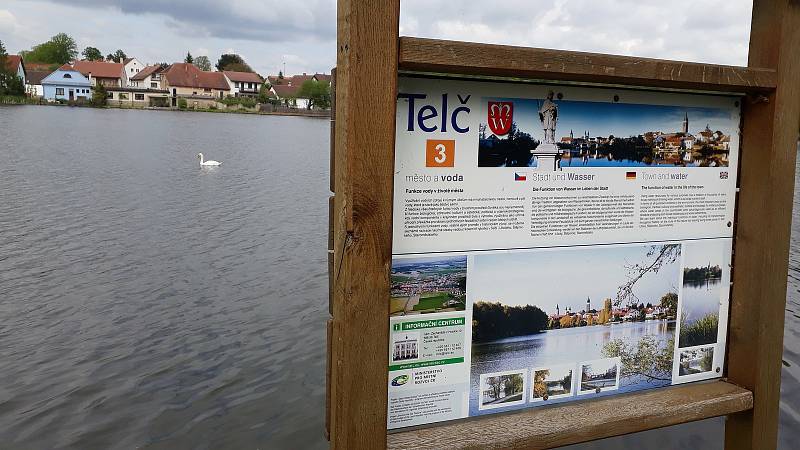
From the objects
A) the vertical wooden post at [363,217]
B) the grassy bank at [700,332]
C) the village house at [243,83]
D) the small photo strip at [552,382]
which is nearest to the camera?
the vertical wooden post at [363,217]

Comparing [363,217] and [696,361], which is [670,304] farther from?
[363,217]

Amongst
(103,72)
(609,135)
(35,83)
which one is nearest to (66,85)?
(35,83)

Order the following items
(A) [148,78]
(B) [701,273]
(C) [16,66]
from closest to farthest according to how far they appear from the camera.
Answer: (B) [701,273]
(C) [16,66]
(A) [148,78]

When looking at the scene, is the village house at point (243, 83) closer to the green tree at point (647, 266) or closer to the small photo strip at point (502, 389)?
the green tree at point (647, 266)

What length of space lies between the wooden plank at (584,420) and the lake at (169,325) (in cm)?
300

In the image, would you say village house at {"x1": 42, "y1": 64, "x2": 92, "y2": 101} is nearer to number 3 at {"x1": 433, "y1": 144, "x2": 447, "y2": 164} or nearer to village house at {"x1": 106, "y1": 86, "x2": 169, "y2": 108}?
village house at {"x1": 106, "y1": 86, "x2": 169, "y2": 108}

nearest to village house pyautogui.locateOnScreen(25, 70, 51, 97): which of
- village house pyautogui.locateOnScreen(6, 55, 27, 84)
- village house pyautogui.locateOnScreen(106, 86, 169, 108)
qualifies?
village house pyautogui.locateOnScreen(6, 55, 27, 84)

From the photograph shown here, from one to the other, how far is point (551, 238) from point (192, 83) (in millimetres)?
114392

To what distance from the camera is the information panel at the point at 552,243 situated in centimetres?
228

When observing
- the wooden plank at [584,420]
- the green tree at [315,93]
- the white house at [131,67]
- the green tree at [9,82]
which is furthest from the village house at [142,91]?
the wooden plank at [584,420]

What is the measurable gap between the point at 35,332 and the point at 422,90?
7.00 m

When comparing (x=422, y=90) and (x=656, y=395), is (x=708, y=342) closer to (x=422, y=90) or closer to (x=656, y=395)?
(x=656, y=395)

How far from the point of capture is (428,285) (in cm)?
230

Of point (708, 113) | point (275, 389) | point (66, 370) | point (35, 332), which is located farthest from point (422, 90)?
point (35, 332)
